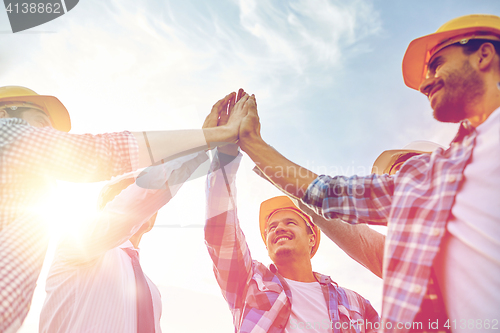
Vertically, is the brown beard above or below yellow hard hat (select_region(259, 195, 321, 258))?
above

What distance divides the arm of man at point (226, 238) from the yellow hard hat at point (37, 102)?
217 centimetres

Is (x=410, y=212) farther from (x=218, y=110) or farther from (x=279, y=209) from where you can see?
(x=279, y=209)

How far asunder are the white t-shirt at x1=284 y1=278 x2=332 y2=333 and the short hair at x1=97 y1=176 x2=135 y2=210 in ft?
8.57

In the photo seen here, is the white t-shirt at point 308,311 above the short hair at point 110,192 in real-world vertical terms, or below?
below

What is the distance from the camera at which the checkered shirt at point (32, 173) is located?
6.85 ft

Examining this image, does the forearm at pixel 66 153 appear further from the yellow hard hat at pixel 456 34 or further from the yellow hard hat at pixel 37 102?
the yellow hard hat at pixel 456 34

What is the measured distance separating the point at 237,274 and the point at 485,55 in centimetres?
348

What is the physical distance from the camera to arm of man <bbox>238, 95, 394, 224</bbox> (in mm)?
2396

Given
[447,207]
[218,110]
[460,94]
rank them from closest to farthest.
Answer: [447,207] → [460,94] → [218,110]

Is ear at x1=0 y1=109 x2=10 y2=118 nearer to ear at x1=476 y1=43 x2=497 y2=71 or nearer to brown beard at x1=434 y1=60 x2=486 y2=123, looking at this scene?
brown beard at x1=434 y1=60 x2=486 y2=123

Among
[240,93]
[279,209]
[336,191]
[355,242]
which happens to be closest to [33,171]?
[336,191]

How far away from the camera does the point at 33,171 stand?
238 cm

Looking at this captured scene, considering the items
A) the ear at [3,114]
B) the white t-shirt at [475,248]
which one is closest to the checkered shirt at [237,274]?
the white t-shirt at [475,248]

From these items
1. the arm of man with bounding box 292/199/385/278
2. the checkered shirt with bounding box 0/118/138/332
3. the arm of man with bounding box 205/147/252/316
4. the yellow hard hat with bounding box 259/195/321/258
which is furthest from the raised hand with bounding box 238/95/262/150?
the yellow hard hat with bounding box 259/195/321/258
